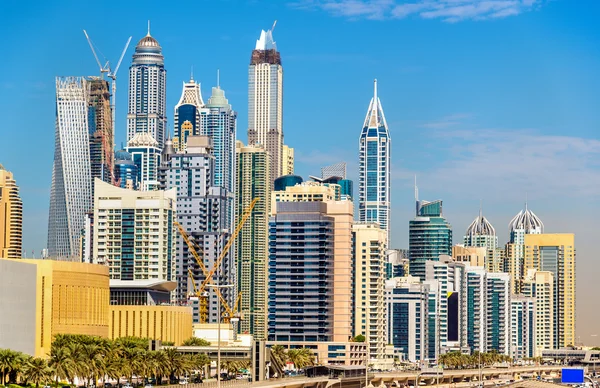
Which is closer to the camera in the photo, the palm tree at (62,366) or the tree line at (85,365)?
the tree line at (85,365)

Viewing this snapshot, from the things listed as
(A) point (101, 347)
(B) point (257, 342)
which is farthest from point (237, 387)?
(A) point (101, 347)

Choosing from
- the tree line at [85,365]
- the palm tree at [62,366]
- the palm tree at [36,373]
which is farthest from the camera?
the palm tree at [62,366]

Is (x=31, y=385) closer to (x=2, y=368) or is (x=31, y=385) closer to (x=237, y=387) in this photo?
(x=2, y=368)

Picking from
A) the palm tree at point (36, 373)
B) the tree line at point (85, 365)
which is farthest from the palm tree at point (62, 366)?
the palm tree at point (36, 373)

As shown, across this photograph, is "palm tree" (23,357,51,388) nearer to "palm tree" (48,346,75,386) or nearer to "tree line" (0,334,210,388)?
"tree line" (0,334,210,388)

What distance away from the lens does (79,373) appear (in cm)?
16838

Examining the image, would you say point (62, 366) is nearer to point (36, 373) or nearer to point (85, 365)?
point (85, 365)

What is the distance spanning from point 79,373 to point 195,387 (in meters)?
15.2

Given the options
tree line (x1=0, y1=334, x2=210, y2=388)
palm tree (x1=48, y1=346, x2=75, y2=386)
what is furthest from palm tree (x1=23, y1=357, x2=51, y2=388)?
palm tree (x1=48, y1=346, x2=75, y2=386)

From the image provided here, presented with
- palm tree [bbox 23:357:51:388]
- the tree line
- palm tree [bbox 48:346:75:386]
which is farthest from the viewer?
palm tree [bbox 48:346:75:386]

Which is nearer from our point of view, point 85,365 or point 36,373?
point 36,373

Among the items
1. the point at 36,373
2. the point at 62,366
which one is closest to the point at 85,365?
the point at 62,366

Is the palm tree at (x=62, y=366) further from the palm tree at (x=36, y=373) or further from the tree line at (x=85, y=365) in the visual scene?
the palm tree at (x=36, y=373)

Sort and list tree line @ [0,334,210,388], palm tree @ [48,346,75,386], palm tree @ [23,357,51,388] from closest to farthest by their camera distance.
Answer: palm tree @ [23,357,51,388]
tree line @ [0,334,210,388]
palm tree @ [48,346,75,386]
